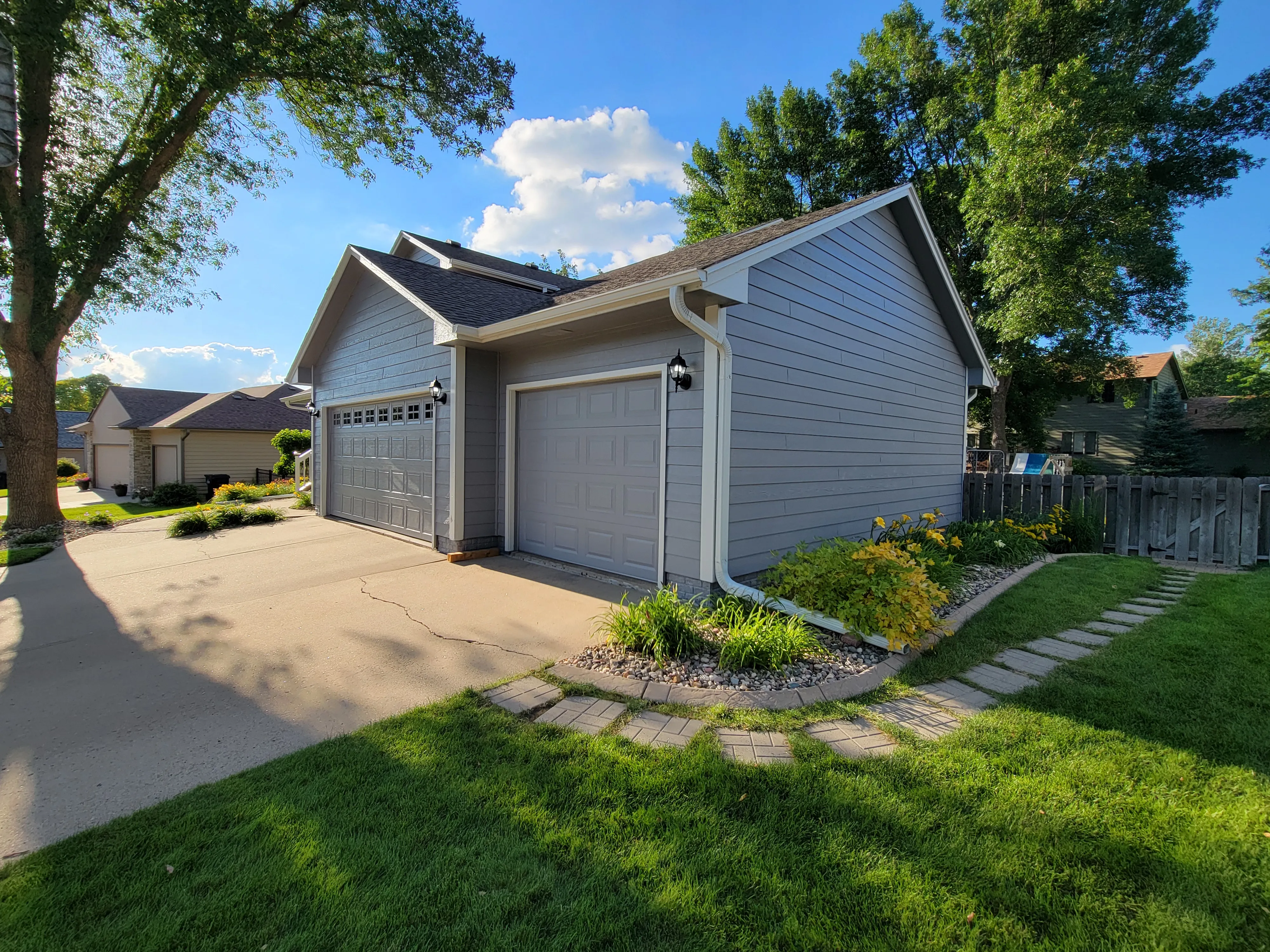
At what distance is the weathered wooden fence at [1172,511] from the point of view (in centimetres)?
664

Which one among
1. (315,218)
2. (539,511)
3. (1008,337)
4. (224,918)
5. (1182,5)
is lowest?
(224,918)

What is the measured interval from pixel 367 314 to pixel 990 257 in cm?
1565

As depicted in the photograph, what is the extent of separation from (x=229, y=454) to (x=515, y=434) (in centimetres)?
1972

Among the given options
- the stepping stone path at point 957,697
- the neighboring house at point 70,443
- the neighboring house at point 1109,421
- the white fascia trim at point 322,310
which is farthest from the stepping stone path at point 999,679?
the neighboring house at point 70,443

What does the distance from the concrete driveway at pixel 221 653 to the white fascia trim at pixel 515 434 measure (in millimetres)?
555

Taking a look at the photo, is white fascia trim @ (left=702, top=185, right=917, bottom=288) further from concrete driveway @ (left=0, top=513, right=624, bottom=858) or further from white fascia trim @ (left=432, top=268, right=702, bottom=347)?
concrete driveway @ (left=0, top=513, right=624, bottom=858)

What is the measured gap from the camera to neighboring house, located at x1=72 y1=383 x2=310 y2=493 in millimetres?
19719

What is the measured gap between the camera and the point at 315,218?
10.2 meters

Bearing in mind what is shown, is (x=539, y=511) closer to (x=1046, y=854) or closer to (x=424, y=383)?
(x=424, y=383)

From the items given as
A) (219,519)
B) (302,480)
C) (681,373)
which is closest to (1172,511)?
(681,373)

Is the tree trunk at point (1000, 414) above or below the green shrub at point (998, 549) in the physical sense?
above

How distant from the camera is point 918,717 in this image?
9.92 ft

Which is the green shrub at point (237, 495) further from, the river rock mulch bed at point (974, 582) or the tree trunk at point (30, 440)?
the river rock mulch bed at point (974, 582)

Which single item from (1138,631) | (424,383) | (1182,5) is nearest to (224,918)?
(1138,631)
